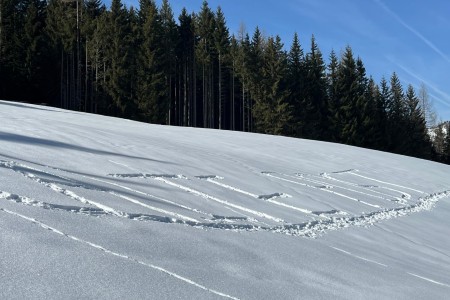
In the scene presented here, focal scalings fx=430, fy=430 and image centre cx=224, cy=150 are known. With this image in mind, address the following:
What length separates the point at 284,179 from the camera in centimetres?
1009

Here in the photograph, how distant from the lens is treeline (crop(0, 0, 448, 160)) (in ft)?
118

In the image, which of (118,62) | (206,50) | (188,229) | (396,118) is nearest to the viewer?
(188,229)

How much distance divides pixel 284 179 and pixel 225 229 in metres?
5.05

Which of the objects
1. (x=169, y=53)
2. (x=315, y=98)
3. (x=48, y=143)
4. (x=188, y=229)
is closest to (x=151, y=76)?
(x=169, y=53)

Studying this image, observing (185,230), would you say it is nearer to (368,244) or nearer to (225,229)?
(225,229)

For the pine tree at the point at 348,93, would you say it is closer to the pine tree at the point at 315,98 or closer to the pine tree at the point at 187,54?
the pine tree at the point at 315,98

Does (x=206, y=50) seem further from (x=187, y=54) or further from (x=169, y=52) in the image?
(x=169, y=52)

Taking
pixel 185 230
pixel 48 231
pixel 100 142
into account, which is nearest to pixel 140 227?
pixel 185 230

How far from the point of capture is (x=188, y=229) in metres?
4.82

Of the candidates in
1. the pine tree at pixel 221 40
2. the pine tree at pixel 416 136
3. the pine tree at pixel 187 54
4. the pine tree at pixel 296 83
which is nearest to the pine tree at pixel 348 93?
the pine tree at pixel 296 83

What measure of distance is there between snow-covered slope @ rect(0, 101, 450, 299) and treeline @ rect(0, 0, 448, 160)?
26716 mm

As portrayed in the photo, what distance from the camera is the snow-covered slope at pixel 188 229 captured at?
3307 mm

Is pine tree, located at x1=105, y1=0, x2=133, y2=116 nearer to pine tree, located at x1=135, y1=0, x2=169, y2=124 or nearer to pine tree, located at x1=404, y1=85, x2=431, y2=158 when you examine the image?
pine tree, located at x1=135, y1=0, x2=169, y2=124

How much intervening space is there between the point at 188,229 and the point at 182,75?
42640mm
